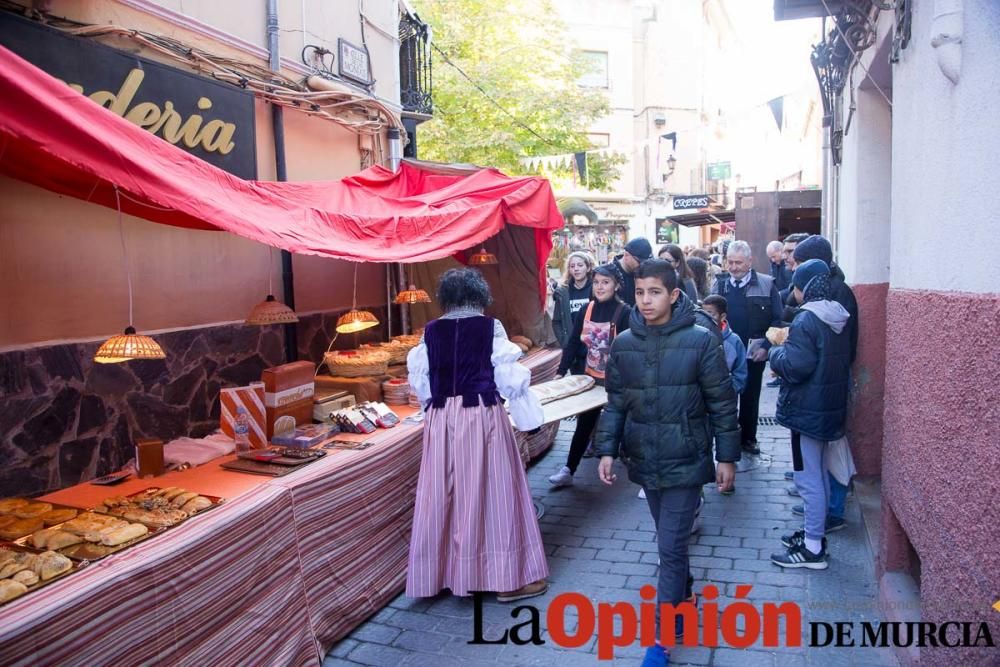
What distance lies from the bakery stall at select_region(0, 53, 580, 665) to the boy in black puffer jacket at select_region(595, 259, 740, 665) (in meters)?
1.61

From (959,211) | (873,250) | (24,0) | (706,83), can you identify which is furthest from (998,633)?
(706,83)

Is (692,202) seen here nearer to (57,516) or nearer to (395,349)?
(395,349)

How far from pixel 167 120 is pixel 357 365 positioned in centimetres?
235

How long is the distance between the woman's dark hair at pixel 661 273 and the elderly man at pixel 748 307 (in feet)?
11.7

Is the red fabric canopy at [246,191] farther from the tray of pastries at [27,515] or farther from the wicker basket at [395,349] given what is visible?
the tray of pastries at [27,515]

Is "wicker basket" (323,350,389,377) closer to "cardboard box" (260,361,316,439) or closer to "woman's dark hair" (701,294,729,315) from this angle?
"cardboard box" (260,361,316,439)

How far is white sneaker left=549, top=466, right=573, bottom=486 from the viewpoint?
6250 mm

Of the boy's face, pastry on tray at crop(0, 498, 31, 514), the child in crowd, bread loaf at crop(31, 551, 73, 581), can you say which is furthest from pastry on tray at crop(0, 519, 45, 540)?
the child in crowd

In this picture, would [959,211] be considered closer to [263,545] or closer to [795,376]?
[795,376]

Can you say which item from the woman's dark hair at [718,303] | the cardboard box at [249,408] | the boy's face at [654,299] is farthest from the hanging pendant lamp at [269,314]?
the woman's dark hair at [718,303]

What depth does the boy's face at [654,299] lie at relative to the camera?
3.45 metres

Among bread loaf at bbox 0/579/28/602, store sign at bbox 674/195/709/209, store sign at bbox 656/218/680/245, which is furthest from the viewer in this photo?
store sign at bbox 656/218/680/245

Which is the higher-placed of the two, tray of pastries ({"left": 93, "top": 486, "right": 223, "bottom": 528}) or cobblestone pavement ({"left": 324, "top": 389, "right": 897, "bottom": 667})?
tray of pastries ({"left": 93, "top": 486, "right": 223, "bottom": 528})

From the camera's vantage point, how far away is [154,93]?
16.3ft
